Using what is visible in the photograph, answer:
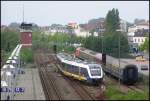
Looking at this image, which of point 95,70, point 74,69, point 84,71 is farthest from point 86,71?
point 74,69

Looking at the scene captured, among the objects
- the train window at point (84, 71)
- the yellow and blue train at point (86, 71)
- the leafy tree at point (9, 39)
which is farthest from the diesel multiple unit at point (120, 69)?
the leafy tree at point (9, 39)

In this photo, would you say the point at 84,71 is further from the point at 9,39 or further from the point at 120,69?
the point at 9,39

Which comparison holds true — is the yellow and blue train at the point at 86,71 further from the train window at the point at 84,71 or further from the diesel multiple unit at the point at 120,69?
the diesel multiple unit at the point at 120,69

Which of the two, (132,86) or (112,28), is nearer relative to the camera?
(132,86)

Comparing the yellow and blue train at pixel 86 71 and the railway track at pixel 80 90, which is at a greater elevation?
the yellow and blue train at pixel 86 71

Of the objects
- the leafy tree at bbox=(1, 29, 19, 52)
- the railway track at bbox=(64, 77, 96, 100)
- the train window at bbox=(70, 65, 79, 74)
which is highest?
the leafy tree at bbox=(1, 29, 19, 52)

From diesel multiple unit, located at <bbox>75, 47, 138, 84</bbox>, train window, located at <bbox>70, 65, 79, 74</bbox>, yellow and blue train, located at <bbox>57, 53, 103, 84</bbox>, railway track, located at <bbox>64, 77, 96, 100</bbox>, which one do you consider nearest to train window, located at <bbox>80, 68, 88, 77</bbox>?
yellow and blue train, located at <bbox>57, 53, 103, 84</bbox>

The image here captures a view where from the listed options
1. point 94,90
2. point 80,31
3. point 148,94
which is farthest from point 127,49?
point 80,31

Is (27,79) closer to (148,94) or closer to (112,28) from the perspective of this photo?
(148,94)

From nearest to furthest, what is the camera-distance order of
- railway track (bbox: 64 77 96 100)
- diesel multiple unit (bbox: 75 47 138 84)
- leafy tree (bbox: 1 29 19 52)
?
railway track (bbox: 64 77 96 100), diesel multiple unit (bbox: 75 47 138 84), leafy tree (bbox: 1 29 19 52)

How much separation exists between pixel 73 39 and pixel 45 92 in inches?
3569

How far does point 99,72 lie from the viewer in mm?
41281

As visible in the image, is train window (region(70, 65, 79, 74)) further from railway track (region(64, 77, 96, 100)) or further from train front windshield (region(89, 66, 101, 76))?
train front windshield (region(89, 66, 101, 76))

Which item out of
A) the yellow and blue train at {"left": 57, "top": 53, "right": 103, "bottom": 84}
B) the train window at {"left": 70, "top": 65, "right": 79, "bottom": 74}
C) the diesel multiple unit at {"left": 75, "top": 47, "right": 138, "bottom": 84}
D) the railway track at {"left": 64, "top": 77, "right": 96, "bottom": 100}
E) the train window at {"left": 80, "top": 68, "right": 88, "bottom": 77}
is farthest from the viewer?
the train window at {"left": 70, "top": 65, "right": 79, "bottom": 74}
